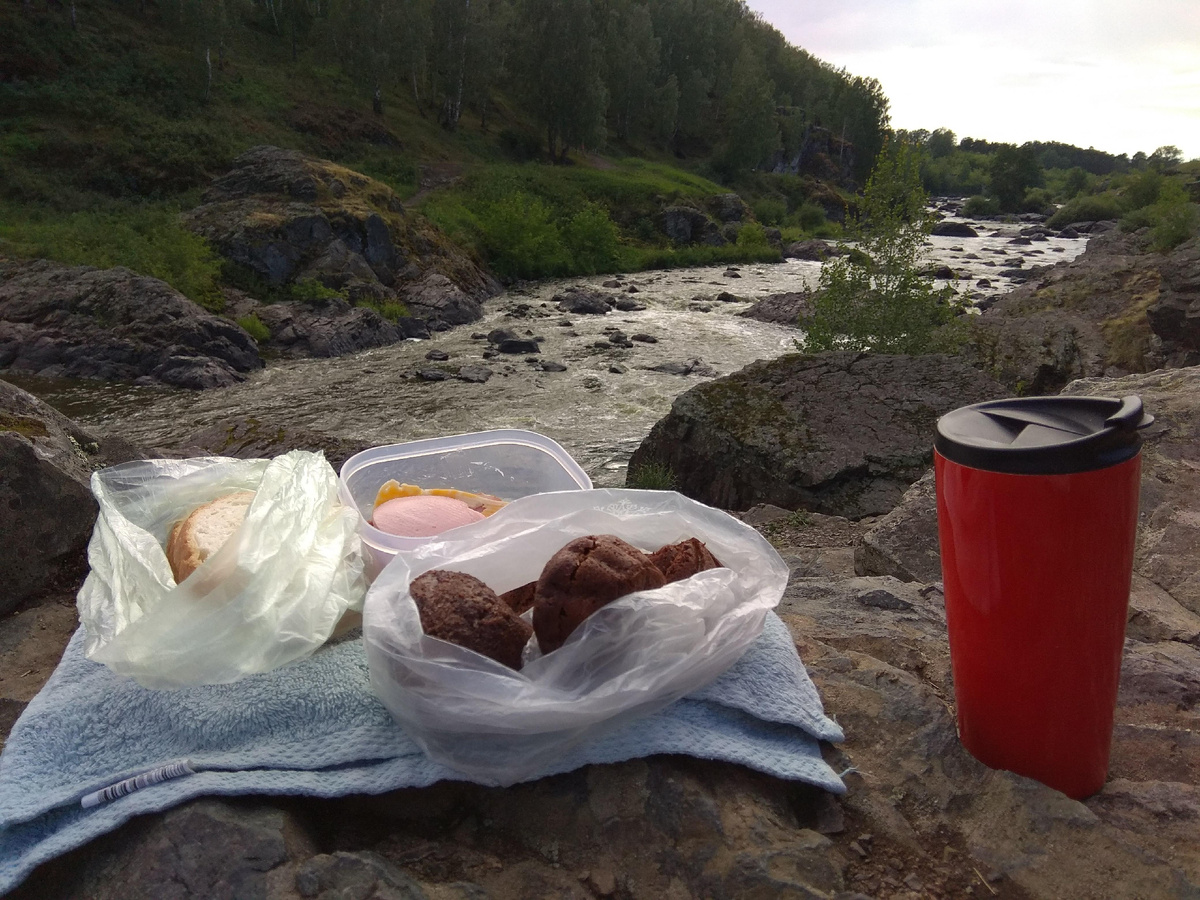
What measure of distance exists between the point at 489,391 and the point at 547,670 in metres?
13.7

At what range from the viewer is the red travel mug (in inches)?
69.9

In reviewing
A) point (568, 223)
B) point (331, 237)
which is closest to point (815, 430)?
point (331, 237)

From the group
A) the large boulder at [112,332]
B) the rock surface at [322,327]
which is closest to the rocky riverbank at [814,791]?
the large boulder at [112,332]

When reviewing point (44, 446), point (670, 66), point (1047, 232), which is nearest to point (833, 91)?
point (670, 66)

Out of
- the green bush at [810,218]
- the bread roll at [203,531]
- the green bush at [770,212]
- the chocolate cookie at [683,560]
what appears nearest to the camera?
the chocolate cookie at [683,560]

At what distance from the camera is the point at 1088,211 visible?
2131 inches

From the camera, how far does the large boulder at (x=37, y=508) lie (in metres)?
3.18

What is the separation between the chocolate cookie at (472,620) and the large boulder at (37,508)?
7.12 ft

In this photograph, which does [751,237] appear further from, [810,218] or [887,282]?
[887,282]

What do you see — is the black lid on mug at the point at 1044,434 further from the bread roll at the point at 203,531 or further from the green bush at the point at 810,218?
the green bush at the point at 810,218

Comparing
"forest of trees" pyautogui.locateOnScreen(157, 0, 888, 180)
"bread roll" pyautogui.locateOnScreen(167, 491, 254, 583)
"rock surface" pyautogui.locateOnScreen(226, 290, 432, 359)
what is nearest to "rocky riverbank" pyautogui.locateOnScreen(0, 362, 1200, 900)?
"bread roll" pyautogui.locateOnScreen(167, 491, 254, 583)

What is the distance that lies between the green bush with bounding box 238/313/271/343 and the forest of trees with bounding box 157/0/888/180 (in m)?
25.1

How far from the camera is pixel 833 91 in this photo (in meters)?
90.4

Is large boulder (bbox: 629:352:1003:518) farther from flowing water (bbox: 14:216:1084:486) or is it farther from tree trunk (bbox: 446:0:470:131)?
tree trunk (bbox: 446:0:470:131)
